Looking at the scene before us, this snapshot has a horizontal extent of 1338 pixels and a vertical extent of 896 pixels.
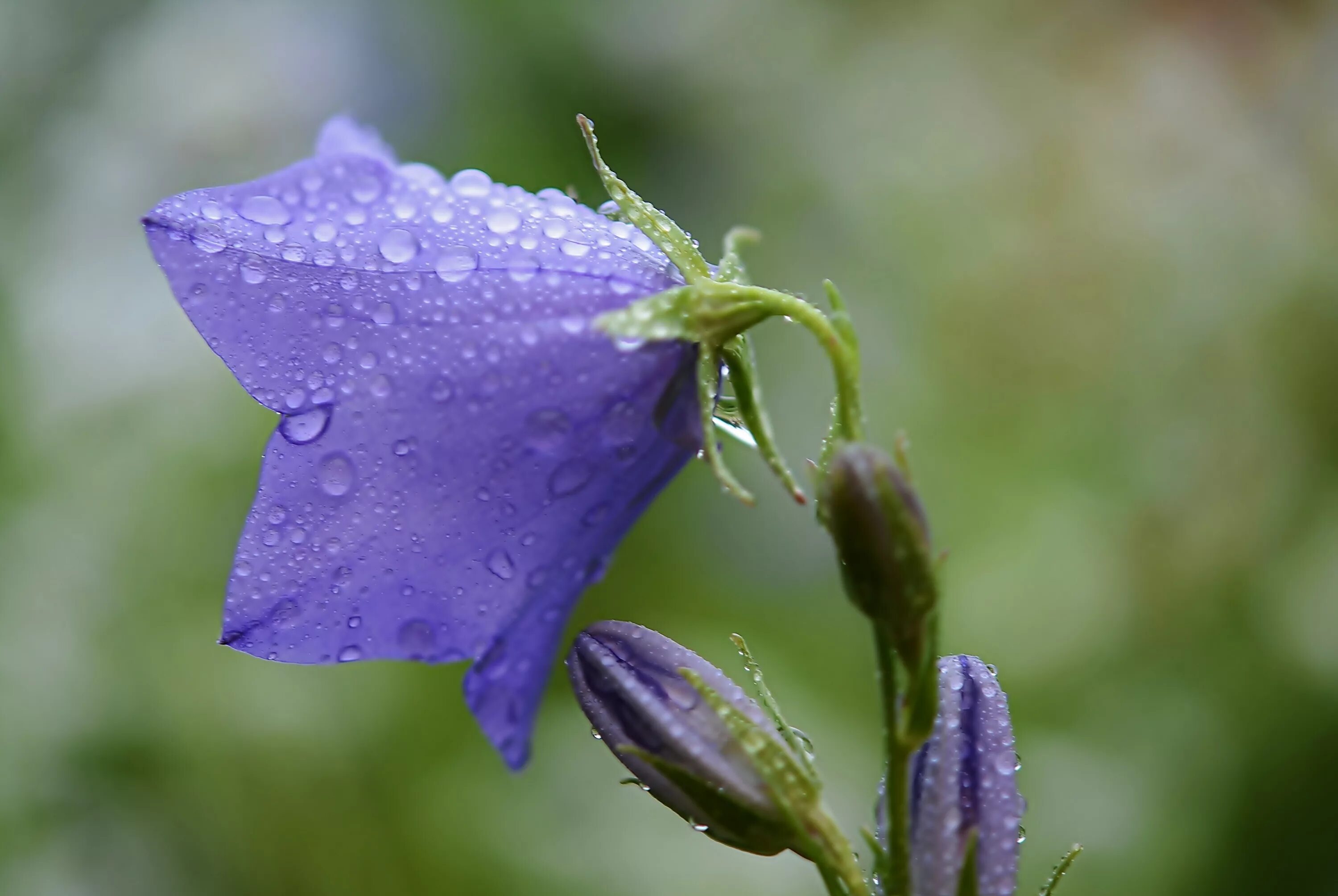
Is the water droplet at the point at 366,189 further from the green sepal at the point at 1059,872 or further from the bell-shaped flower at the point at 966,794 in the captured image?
the green sepal at the point at 1059,872

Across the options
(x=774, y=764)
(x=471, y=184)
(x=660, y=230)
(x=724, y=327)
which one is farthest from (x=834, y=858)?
(x=471, y=184)

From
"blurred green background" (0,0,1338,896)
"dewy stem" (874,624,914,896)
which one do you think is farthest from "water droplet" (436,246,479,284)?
"blurred green background" (0,0,1338,896)

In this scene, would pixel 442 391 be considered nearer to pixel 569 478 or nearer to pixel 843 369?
pixel 569 478

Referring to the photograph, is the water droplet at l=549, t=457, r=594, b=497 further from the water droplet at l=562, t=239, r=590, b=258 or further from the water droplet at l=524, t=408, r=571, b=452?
the water droplet at l=562, t=239, r=590, b=258

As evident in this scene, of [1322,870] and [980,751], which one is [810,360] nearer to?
[1322,870]

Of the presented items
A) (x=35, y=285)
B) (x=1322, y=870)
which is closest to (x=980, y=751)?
(x=1322, y=870)

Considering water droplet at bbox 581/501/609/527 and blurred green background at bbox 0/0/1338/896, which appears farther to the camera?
blurred green background at bbox 0/0/1338/896

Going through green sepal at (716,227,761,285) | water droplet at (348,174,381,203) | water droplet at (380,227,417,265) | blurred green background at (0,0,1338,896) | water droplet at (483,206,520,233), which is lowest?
blurred green background at (0,0,1338,896)
